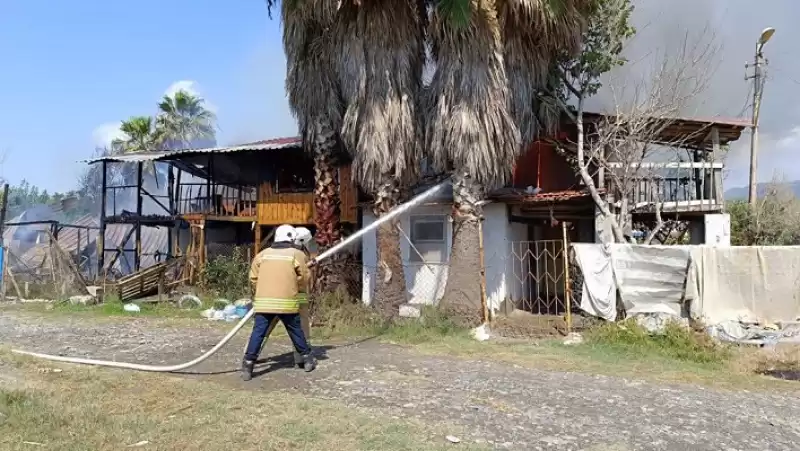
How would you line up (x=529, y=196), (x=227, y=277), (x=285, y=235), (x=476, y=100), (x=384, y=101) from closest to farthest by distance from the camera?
1. (x=285, y=235)
2. (x=476, y=100)
3. (x=384, y=101)
4. (x=529, y=196)
5. (x=227, y=277)

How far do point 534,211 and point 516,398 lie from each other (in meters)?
9.18

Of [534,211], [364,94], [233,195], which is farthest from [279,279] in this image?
[233,195]

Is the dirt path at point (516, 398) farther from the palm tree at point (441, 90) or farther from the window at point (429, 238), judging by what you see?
the window at point (429, 238)

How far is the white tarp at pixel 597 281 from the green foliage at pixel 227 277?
29.2ft

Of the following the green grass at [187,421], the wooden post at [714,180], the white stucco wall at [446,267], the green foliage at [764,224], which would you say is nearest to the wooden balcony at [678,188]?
the wooden post at [714,180]

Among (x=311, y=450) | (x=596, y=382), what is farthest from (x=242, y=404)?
(x=596, y=382)

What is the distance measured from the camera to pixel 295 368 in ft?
25.7

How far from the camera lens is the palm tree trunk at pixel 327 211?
13.1 m

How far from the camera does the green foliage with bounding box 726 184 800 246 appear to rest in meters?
20.5

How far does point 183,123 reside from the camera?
32.0 m

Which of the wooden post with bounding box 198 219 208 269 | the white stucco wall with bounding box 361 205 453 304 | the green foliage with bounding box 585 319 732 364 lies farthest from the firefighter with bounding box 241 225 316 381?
the wooden post with bounding box 198 219 208 269

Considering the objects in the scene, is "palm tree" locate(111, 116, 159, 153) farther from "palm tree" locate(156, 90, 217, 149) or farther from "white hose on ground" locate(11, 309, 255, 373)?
"white hose on ground" locate(11, 309, 255, 373)

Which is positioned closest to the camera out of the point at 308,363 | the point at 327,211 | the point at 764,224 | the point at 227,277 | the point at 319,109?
the point at 308,363

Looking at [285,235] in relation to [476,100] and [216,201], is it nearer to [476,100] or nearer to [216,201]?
[476,100]
